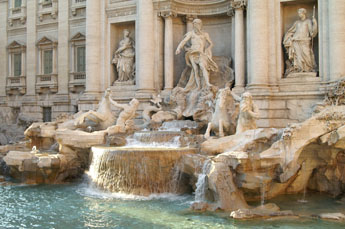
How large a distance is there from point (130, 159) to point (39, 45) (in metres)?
13.7

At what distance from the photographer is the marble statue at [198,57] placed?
16594 millimetres

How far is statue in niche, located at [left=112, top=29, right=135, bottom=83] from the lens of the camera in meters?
18.8

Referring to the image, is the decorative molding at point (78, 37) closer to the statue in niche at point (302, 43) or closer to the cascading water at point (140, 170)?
the cascading water at point (140, 170)

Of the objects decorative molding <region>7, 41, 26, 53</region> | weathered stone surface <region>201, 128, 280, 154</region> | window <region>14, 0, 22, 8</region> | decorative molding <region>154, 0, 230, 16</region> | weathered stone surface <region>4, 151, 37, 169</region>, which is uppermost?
window <region>14, 0, 22, 8</region>

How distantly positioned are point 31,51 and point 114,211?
15.7 metres

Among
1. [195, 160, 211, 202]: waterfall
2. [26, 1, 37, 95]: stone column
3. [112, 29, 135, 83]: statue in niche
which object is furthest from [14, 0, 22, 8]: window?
[195, 160, 211, 202]: waterfall

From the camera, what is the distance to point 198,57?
658 inches

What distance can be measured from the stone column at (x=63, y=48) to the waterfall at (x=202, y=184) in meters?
12.8

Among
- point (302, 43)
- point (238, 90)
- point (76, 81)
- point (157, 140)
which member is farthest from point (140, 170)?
point (76, 81)

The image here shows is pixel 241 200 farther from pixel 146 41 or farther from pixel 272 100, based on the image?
pixel 146 41

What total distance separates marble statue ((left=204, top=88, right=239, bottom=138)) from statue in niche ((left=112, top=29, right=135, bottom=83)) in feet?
22.2

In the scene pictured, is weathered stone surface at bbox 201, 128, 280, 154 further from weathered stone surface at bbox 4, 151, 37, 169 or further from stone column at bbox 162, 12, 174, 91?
stone column at bbox 162, 12, 174, 91

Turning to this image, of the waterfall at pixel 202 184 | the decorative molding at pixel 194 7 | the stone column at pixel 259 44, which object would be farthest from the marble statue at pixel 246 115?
the decorative molding at pixel 194 7

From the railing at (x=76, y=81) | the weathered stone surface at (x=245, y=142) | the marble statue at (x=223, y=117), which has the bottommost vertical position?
the weathered stone surface at (x=245, y=142)
